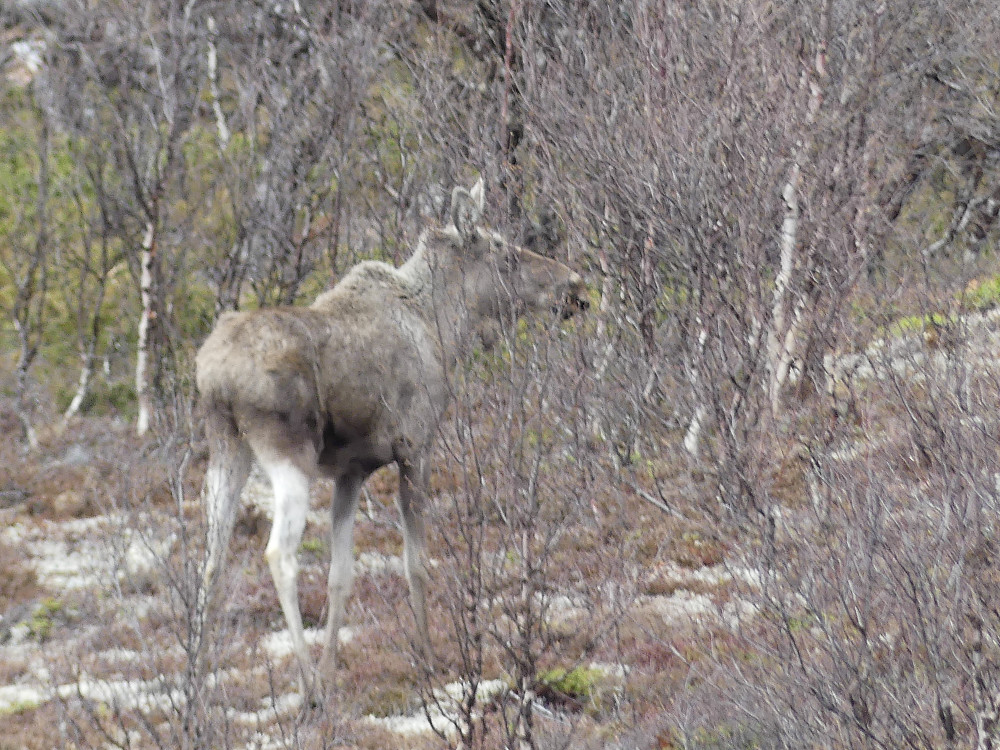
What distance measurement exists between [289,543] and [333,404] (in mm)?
864

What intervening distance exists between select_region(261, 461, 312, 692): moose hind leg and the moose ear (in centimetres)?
193

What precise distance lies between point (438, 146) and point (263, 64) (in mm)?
2860

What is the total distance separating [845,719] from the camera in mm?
3748

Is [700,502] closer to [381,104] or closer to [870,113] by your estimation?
[870,113]

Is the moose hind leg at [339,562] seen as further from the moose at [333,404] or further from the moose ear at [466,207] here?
the moose ear at [466,207]

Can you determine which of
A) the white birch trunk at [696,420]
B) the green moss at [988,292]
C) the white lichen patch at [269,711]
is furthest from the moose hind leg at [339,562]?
the green moss at [988,292]

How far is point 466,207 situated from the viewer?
6.93m

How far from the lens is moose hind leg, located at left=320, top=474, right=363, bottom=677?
634 centimetres

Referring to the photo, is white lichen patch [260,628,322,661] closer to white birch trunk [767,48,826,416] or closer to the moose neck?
the moose neck

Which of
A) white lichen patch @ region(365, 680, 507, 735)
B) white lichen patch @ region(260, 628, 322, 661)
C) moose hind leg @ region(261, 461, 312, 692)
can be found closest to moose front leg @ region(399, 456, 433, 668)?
white lichen patch @ region(365, 680, 507, 735)

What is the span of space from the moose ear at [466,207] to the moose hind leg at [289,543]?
1929 millimetres

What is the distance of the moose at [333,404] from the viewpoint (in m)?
6.00

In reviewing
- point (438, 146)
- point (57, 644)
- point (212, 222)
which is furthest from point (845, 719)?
point (212, 222)

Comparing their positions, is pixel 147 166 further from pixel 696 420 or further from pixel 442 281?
pixel 696 420
